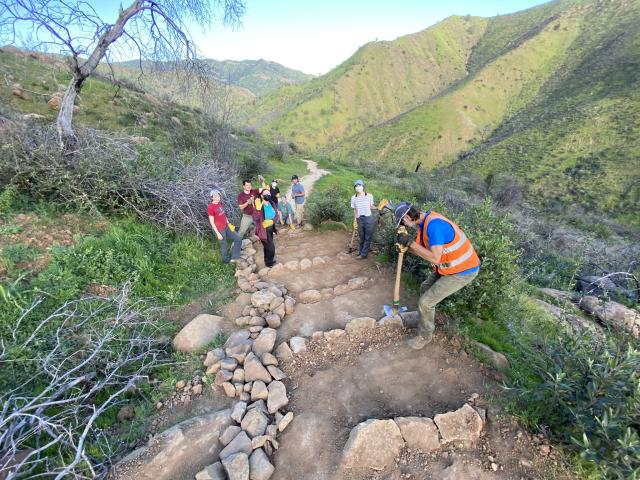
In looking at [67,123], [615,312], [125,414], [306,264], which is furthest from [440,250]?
[67,123]

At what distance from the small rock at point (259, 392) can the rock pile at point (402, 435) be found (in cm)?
107

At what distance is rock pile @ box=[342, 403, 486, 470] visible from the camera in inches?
107

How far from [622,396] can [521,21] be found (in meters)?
141

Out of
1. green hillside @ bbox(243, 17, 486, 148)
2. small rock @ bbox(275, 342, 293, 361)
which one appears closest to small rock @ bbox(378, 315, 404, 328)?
small rock @ bbox(275, 342, 293, 361)

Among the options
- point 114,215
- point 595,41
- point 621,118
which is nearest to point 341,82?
point 595,41

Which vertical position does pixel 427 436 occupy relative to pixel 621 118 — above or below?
below

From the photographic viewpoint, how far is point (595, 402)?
233 centimetres

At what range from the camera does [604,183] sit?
31406 millimetres

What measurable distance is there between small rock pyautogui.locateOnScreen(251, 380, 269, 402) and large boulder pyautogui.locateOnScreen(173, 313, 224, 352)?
1.17 meters

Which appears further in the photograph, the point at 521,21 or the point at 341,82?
the point at 521,21

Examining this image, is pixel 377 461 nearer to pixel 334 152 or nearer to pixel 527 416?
pixel 527 416

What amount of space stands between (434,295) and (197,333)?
3.29 metres

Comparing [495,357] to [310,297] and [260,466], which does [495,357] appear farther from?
[260,466]

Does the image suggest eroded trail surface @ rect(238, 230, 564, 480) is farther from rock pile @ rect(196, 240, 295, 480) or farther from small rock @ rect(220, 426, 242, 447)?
small rock @ rect(220, 426, 242, 447)
